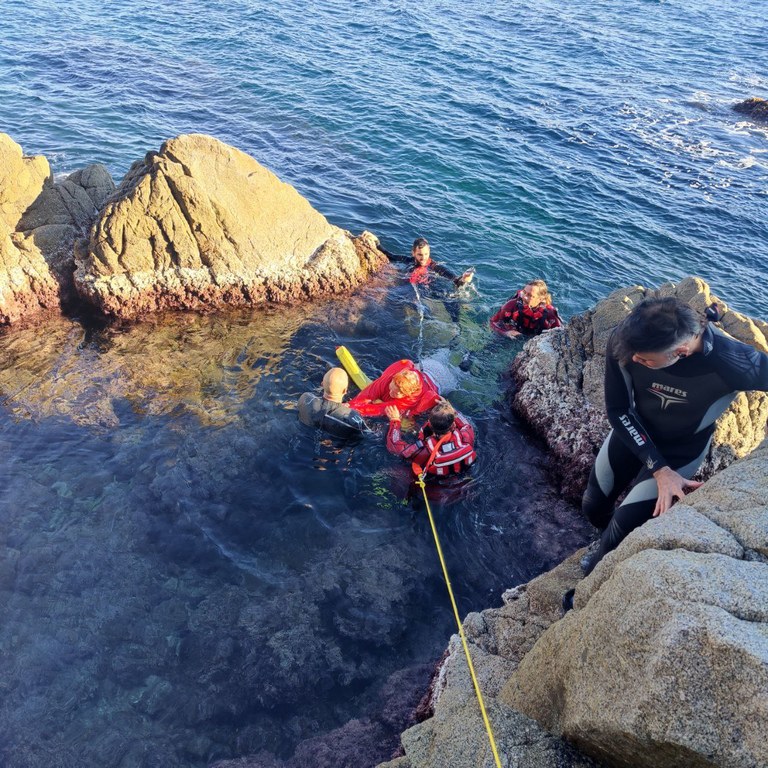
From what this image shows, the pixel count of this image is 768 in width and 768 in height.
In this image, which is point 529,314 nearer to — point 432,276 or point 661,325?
point 432,276

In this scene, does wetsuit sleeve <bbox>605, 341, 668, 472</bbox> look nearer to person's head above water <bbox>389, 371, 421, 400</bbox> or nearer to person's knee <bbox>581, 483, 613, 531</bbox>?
person's knee <bbox>581, 483, 613, 531</bbox>

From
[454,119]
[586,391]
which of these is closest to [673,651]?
[586,391]

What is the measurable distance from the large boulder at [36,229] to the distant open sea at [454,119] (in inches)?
154

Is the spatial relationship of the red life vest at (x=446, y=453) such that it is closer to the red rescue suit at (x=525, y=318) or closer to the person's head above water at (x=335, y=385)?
the person's head above water at (x=335, y=385)

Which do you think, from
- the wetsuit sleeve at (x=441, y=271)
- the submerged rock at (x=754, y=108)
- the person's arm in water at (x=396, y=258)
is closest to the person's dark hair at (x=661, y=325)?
the wetsuit sleeve at (x=441, y=271)

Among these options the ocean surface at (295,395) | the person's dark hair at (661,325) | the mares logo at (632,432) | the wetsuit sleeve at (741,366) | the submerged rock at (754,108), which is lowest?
the ocean surface at (295,395)

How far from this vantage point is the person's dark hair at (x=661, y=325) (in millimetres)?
3742

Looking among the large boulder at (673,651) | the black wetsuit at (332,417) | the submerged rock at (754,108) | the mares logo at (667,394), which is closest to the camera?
the large boulder at (673,651)

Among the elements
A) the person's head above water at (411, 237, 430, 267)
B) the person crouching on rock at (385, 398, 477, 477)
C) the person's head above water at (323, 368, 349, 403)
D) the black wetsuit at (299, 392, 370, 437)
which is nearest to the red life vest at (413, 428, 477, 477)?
the person crouching on rock at (385, 398, 477, 477)

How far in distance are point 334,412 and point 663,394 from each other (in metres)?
4.26

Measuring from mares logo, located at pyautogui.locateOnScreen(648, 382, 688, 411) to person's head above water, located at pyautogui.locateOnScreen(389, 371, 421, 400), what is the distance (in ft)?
10.9

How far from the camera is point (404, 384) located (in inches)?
289

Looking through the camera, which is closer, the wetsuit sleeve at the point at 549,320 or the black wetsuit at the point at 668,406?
the black wetsuit at the point at 668,406

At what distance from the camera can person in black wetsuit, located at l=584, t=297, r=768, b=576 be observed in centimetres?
381
